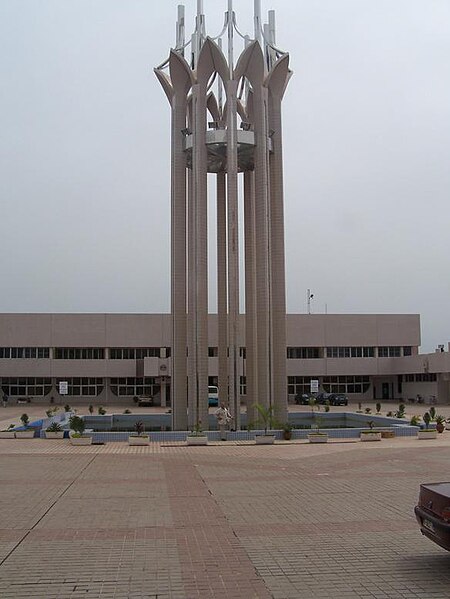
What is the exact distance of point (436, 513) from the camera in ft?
28.3

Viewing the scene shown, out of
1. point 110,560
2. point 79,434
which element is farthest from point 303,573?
point 79,434

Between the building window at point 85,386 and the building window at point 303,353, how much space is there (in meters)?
16.6

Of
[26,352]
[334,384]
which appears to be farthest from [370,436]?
[26,352]

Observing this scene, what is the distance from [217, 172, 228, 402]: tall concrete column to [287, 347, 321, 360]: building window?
99.2ft

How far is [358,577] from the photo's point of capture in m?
8.36

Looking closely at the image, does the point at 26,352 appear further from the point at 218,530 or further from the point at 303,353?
the point at 218,530

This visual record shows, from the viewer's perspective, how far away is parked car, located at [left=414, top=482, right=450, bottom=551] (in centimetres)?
834

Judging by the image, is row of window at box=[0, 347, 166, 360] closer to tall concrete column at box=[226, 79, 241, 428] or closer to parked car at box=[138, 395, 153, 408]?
parked car at box=[138, 395, 153, 408]

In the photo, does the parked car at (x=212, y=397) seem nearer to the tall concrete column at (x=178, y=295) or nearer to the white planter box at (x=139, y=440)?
the tall concrete column at (x=178, y=295)

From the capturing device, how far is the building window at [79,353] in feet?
204

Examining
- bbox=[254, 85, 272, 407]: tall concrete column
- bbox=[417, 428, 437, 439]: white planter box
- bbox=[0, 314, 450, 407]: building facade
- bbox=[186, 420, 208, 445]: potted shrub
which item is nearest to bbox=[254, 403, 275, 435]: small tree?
bbox=[254, 85, 272, 407]: tall concrete column

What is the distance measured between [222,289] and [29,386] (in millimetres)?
34514

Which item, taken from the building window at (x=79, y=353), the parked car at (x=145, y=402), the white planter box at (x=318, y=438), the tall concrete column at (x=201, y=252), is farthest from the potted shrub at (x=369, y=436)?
the building window at (x=79, y=353)

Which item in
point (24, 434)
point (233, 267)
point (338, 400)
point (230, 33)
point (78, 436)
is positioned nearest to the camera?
point (78, 436)
